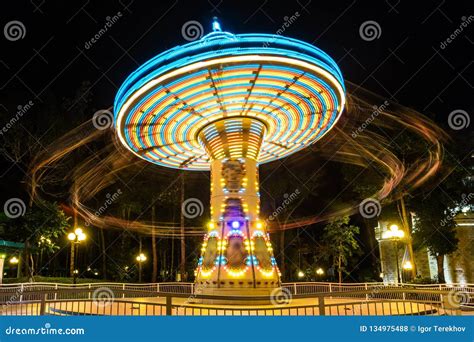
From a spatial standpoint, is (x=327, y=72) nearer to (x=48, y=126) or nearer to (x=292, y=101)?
(x=292, y=101)

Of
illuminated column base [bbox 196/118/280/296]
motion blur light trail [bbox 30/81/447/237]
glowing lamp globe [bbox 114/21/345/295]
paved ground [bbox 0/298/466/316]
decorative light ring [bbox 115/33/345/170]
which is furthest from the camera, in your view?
motion blur light trail [bbox 30/81/447/237]

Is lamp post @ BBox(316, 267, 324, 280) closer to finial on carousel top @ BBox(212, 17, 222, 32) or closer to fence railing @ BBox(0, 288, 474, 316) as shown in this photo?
fence railing @ BBox(0, 288, 474, 316)

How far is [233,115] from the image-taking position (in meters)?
16.5

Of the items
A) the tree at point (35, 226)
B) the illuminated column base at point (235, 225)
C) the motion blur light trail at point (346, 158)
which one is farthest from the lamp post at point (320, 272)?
the illuminated column base at point (235, 225)

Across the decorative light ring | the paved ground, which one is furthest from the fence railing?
the decorative light ring

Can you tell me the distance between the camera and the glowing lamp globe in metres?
12.7

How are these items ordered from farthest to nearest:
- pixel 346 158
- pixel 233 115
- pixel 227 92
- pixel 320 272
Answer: pixel 320 272 → pixel 346 158 → pixel 233 115 → pixel 227 92

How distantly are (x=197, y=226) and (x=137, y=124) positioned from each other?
24.7m

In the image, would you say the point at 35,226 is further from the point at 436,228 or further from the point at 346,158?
the point at 436,228

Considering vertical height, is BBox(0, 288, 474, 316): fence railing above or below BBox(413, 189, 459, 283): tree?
below

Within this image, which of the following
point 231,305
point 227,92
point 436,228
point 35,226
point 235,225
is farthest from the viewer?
point 436,228

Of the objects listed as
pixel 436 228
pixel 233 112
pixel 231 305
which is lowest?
pixel 231 305

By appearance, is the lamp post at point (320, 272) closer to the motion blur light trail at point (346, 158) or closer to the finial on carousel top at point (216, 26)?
the motion blur light trail at point (346, 158)

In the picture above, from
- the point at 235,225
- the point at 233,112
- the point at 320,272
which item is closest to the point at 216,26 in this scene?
the point at 233,112
